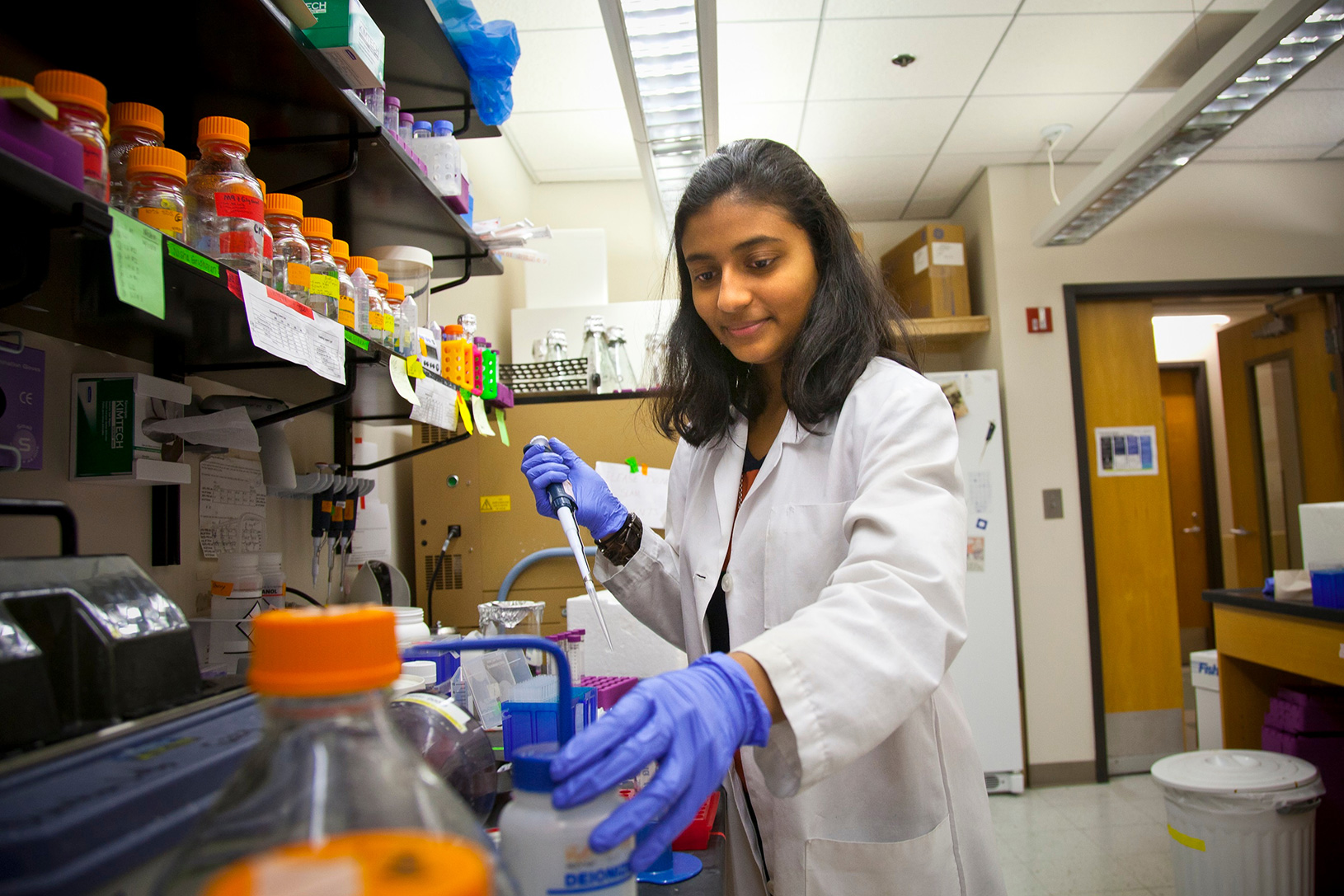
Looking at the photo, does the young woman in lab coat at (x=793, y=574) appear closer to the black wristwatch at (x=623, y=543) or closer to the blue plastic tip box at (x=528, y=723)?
the black wristwatch at (x=623, y=543)

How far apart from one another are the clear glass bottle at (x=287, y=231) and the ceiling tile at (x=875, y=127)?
104 inches

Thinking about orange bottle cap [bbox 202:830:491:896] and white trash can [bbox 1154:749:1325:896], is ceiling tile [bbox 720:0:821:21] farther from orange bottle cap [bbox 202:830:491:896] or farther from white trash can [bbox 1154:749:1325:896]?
orange bottle cap [bbox 202:830:491:896]

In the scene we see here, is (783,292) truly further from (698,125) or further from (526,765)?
(698,125)

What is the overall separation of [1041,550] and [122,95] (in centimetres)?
383

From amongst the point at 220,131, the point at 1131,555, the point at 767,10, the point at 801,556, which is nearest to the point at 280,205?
the point at 220,131

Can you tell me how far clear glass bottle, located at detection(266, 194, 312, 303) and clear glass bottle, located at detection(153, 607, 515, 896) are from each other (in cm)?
75

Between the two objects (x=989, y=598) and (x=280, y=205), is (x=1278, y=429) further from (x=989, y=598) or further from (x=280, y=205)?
(x=280, y=205)

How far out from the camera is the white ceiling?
2.66 m

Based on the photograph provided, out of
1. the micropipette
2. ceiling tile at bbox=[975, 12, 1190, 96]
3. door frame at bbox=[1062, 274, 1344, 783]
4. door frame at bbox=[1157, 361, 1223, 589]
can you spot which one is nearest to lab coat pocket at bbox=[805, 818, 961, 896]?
the micropipette

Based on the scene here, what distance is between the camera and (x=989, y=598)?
3564 millimetres

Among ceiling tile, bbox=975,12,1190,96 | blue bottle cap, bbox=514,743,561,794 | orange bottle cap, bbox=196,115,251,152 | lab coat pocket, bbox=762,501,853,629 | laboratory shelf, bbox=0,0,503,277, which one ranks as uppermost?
ceiling tile, bbox=975,12,1190,96

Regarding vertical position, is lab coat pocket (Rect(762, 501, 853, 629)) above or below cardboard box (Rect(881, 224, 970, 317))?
below

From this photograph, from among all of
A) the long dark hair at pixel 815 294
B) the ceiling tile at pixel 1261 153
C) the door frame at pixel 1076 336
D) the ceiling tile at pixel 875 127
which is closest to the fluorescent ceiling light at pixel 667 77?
the long dark hair at pixel 815 294

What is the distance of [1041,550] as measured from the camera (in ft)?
12.5
